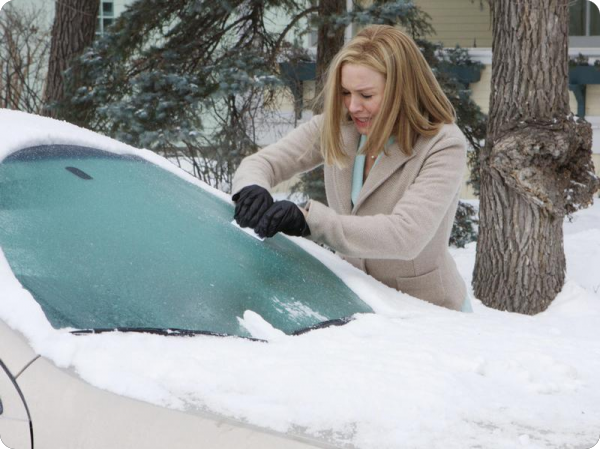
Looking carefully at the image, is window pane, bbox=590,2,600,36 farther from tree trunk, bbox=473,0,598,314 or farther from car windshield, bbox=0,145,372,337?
car windshield, bbox=0,145,372,337

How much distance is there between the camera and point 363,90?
7.96 feet

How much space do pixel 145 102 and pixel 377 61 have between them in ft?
16.3

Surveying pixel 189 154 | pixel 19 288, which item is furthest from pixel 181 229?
pixel 189 154

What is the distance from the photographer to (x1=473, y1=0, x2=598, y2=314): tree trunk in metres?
5.27

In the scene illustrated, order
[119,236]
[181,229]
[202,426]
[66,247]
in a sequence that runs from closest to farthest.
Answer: [202,426] < [66,247] < [119,236] < [181,229]

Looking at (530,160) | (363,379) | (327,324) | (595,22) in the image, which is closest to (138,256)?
(327,324)

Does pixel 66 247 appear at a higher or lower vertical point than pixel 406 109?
lower

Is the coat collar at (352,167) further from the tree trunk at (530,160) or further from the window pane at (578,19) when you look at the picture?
the window pane at (578,19)

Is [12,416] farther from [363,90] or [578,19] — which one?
[578,19]

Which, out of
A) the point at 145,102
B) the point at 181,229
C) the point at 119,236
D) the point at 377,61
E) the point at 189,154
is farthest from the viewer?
the point at 189,154

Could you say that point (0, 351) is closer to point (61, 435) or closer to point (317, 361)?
point (61, 435)

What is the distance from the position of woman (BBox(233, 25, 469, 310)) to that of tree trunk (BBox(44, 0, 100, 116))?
640 centimetres

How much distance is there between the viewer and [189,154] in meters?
8.05

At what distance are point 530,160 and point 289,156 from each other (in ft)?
9.44
